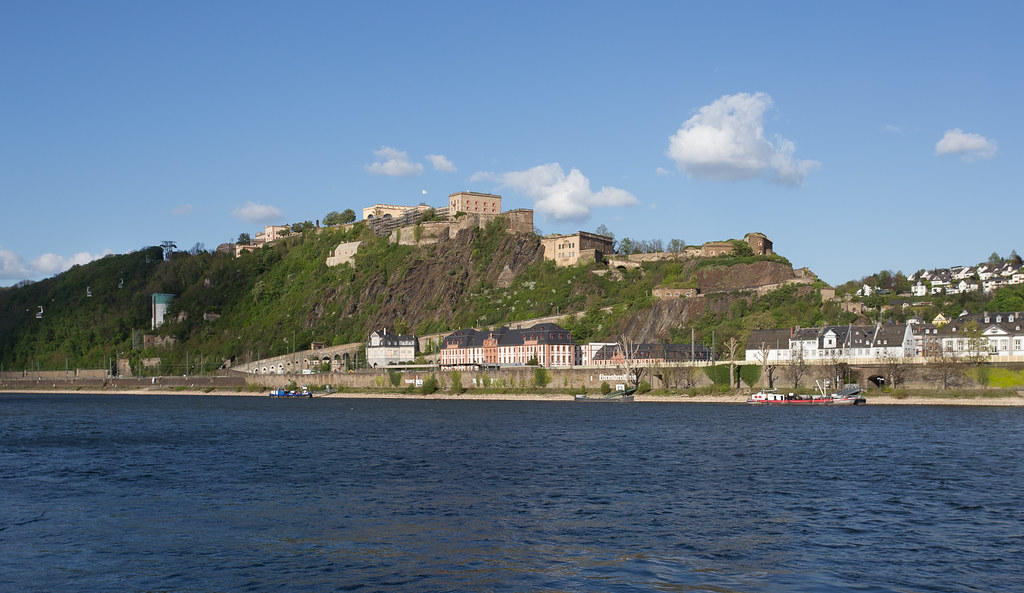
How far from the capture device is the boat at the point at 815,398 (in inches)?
2928

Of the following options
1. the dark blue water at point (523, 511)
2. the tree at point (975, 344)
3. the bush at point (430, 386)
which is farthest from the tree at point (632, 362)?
the dark blue water at point (523, 511)

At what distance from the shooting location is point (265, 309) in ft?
545

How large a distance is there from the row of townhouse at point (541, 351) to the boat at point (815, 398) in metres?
15.2

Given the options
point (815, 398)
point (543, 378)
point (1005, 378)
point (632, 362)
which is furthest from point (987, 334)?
point (543, 378)

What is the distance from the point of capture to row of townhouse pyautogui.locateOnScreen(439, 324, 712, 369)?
314 feet

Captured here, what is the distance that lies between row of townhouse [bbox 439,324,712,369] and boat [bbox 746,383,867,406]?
598 inches

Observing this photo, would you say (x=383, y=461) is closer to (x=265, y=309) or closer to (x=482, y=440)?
(x=482, y=440)

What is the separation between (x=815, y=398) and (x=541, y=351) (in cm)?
3996

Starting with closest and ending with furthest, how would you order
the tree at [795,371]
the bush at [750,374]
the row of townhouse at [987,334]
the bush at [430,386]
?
the row of townhouse at [987,334]
the tree at [795,371]
the bush at [750,374]
the bush at [430,386]

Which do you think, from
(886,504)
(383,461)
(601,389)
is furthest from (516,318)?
(886,504)

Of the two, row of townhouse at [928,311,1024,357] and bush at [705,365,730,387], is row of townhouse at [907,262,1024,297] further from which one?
bush at [705,365,730,387]

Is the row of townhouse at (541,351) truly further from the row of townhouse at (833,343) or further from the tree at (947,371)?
the tree at (947,371)

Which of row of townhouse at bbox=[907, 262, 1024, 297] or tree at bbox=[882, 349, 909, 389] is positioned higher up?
row of townhouse at bbox=[907, 262, 1024, 297]

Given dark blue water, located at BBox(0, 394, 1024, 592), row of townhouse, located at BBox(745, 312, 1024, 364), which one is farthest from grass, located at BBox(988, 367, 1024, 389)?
dark blue water, located at BBox(0, 394, 1024, 592)
